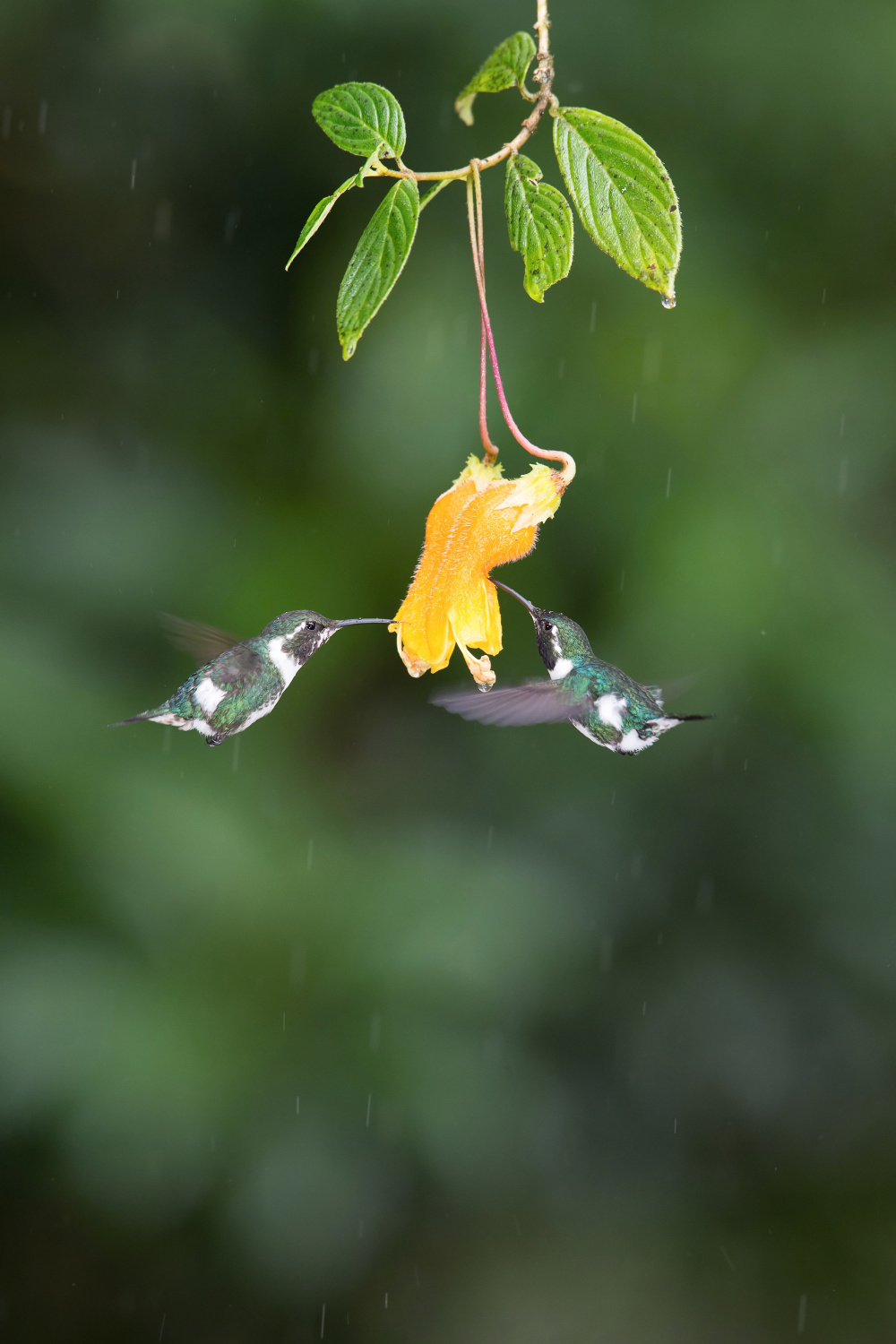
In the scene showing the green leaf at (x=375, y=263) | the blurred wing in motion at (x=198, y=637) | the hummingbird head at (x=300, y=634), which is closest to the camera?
the green leaf at (x=375, y=263)

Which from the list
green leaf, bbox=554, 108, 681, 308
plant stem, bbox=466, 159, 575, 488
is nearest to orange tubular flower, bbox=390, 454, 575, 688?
plant stem, bbox=466, 159, 575, 488

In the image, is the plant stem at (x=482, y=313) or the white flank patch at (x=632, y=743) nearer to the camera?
the plant stem at (x=482, y=313)

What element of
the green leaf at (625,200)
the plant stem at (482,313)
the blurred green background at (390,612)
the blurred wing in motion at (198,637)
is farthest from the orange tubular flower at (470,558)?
the blurred green background at (390,612)

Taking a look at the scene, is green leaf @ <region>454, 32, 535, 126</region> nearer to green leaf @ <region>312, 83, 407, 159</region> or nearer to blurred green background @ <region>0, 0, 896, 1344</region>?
green leaf @ <region>312, 83, 407, 159</region>

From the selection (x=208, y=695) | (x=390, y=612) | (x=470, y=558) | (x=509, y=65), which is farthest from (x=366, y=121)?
(x=390, y=612)

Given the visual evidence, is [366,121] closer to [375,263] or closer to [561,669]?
[375,263]

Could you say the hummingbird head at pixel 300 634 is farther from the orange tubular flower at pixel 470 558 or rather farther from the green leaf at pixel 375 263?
the green leaf at pixel 375 263

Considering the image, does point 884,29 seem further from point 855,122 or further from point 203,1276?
point 203,1276
